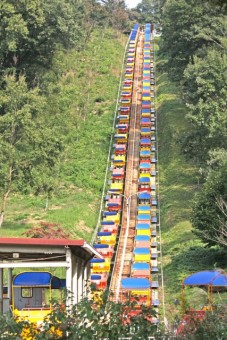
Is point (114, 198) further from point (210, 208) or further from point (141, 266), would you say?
point (210, 208)

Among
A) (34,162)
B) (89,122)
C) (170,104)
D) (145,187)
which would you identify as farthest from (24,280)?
(170,104)

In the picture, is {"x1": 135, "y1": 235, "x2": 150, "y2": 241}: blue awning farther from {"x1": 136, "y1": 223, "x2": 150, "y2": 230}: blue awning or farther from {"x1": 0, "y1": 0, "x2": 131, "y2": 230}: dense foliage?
{"x1": 0, "y1": 0, "x2": 131, "y2": 230}: dense foliage

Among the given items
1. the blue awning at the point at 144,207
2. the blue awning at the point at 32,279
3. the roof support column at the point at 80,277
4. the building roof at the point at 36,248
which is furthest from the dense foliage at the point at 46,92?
the building roof at the point at 36,248

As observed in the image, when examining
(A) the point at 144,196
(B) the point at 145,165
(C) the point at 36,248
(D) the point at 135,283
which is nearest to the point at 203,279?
(D) the point at 135,283

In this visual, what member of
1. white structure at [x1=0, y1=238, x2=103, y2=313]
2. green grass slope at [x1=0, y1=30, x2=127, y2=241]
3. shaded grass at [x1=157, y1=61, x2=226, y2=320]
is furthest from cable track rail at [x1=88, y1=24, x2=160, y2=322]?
white structure at [x1=0, y1=238, x2=103, y2=313]

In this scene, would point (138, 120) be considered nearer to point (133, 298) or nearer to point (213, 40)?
point (213, 40)

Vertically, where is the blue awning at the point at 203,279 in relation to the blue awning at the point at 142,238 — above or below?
below

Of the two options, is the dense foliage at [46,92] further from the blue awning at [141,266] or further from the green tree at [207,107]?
the green tree at [207,107]
